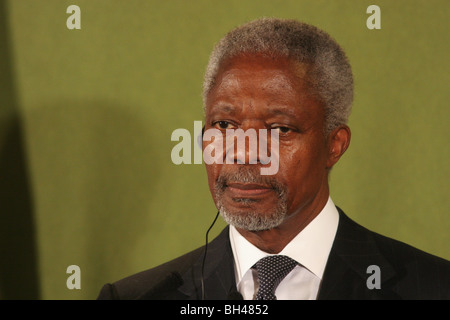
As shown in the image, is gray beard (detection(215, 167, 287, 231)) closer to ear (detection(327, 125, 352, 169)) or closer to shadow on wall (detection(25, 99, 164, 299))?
ear (detection(327, 125, 352, 169))

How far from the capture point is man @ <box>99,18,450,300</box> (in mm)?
1280

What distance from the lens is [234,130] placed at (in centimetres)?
130

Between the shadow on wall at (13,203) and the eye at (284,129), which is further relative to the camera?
the shadow on wall at (13,203)

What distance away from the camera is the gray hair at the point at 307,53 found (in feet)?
4.24

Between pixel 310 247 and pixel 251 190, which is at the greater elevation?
pixel 251 190

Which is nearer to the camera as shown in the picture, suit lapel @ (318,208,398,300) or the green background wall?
suit lapel @ (318,208,398,300)

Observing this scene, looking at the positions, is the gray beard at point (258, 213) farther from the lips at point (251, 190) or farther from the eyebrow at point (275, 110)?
the eyebrow at point (275, 110)

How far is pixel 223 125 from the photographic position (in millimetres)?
1324

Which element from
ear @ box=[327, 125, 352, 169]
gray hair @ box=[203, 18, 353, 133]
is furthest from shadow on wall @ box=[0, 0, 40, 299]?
ear @ box=[327, 125, 352, 169]

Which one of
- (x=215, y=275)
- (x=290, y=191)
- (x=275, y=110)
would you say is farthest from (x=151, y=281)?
(x=275, y=110)

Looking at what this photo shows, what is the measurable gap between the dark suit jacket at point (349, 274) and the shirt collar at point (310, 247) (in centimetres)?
Result: 2

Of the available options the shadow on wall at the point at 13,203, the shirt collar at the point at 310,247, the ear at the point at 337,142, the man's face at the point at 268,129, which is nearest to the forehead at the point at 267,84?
the man's face at the point at 268,129

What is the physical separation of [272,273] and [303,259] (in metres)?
0.08

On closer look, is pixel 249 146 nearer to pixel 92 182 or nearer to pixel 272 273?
pixel 272 273
